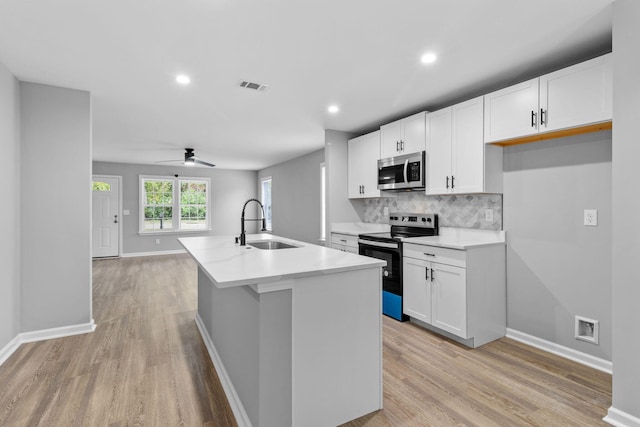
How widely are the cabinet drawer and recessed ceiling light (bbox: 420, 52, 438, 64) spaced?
5.22 ft

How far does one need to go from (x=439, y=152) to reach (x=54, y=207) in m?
3.83

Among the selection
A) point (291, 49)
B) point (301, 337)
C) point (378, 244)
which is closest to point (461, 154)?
point (378, 244)

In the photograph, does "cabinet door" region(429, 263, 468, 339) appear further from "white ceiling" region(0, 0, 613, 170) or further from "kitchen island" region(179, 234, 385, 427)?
"white ceiling" region(0, 0, 613, 170)

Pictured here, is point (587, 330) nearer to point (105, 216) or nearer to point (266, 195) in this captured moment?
point (266, 195)

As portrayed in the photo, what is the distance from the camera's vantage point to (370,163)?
426 cm

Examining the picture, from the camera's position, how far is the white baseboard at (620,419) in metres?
1.70

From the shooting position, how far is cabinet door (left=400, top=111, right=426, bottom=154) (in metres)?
3.50

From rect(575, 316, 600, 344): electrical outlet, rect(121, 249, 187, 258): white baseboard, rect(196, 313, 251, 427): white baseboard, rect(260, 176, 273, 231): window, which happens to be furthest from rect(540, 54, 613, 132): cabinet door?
rect(121, 249, 187, 258): white baseboard

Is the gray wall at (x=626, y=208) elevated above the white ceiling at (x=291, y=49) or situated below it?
below

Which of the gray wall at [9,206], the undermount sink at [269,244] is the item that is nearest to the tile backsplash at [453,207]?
the undermount sink at [269,244]

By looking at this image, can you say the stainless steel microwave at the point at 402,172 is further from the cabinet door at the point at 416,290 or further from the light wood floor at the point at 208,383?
the light wood floor at the point at 208,383

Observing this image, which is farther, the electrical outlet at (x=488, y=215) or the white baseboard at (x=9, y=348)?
the electrical outlet at (x=488, y=215)

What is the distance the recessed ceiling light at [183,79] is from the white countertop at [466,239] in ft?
8.48

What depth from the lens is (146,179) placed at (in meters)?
7.94
